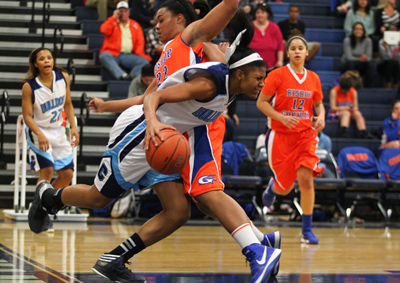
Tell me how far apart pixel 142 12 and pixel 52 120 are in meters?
4.85

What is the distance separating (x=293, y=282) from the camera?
4.12 metres

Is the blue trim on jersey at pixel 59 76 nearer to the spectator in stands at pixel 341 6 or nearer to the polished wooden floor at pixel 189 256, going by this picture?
the polished wooden floor at pixel 189 256

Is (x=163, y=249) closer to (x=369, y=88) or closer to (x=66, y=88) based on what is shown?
(x=66, y=88)

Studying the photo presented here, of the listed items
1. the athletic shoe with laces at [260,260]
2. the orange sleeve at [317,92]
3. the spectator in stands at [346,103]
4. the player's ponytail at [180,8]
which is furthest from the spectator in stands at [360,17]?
the athletic shoe with laces at [260,260]

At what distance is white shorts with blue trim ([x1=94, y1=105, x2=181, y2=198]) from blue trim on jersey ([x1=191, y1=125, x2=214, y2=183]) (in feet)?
0.53

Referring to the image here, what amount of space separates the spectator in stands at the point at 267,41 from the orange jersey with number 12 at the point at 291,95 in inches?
167

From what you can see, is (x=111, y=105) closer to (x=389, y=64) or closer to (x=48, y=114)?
(x=48, y=114)

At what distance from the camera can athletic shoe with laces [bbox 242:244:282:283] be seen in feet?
11.4

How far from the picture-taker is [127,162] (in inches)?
148

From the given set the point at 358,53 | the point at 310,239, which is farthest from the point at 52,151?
the point at 358,53

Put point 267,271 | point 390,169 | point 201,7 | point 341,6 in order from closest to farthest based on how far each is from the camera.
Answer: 1. point 267,271
2. point 201,7
3. point 390,169
4. point 341,6

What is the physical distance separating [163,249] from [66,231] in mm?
1453

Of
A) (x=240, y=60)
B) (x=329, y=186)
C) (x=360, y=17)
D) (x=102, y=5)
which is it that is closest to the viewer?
(x=240, y=60)

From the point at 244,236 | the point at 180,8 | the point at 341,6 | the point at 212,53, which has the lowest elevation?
the point at 244,236
